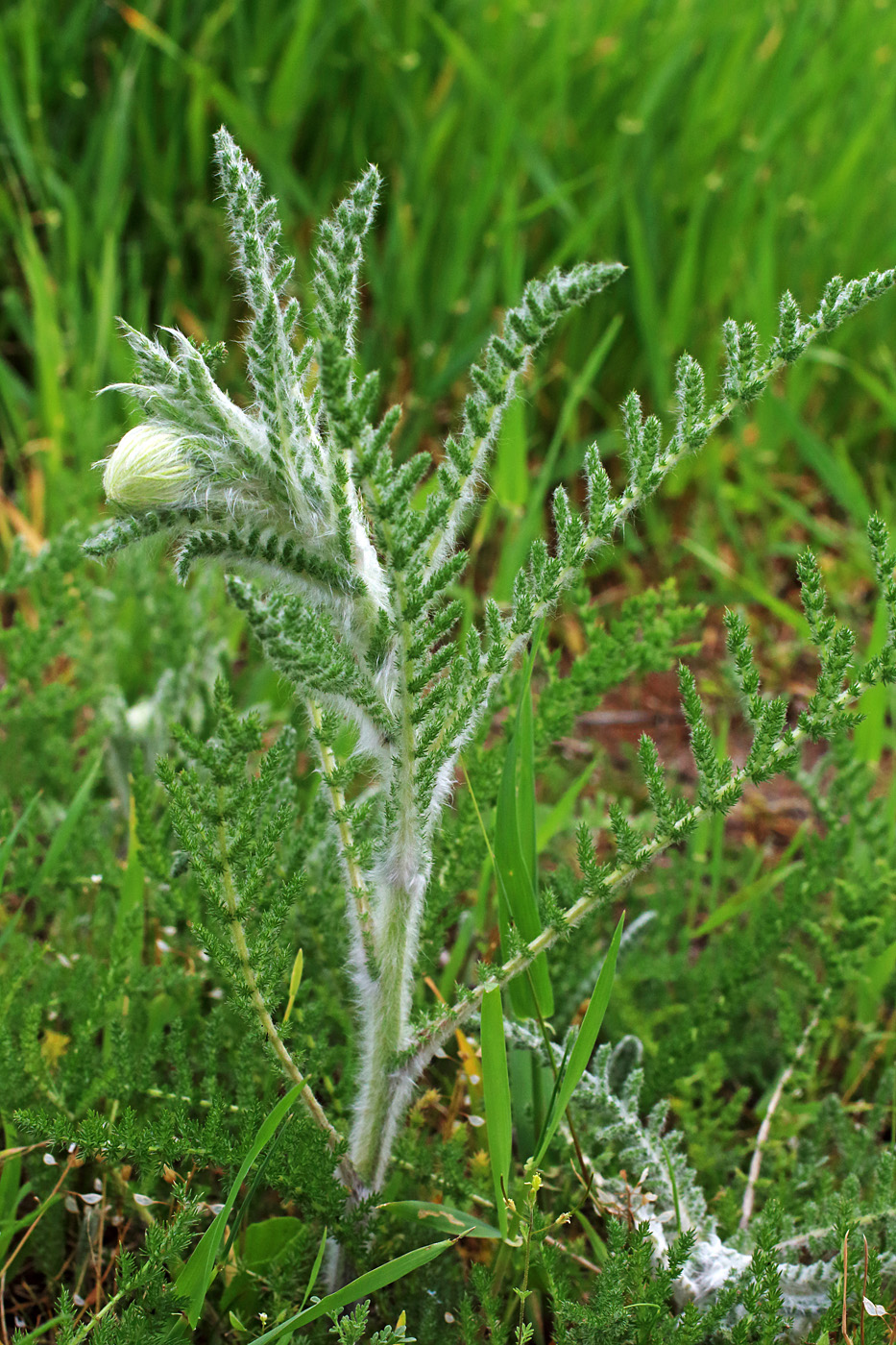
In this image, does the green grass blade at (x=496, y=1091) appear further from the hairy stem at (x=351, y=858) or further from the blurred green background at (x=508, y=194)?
the blurred green background at (x=508, y=194)

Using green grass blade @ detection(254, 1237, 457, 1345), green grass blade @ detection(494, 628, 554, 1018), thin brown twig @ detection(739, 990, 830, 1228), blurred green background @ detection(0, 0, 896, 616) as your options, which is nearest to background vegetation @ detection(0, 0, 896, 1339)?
blurred green background @ detection(0, 0, 896, 616)

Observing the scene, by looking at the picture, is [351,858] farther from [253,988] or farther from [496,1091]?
[496,1091]

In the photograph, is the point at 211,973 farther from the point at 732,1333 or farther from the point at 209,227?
the point at 209,227

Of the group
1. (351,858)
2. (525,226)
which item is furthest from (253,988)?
(525,226)

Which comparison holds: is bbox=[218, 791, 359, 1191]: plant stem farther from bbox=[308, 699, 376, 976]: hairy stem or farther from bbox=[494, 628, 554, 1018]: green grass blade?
bbox=[494, 628, 554, 1018]: green grass blade

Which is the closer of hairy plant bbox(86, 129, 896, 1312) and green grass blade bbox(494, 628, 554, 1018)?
hairy plant bbox(86, 129, 896, 1312)

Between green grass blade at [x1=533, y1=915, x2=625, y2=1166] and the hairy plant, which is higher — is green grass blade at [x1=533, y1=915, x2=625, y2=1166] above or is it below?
below

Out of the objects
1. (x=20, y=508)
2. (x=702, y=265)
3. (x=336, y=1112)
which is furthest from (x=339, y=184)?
(x=336, y=1112)
